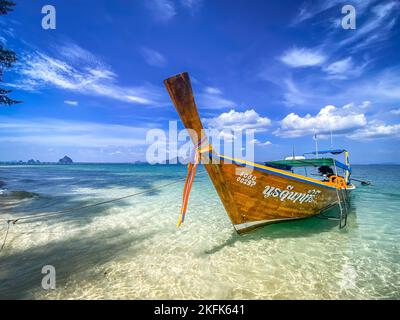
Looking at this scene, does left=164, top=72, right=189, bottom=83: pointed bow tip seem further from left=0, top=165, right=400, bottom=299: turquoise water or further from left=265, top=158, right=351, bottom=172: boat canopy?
left=265, top=158, right=351, bottom=172: boat canopy

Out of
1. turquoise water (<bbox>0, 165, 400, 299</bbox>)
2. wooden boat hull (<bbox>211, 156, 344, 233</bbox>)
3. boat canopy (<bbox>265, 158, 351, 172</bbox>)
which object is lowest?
turquoise water (<bbox>0, 165, 400, 299</bbox>)

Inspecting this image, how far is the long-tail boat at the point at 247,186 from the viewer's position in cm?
415

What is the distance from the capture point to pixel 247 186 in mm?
5621

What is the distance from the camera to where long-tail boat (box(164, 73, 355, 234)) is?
163 inches

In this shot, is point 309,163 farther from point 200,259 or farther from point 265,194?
point 200,259

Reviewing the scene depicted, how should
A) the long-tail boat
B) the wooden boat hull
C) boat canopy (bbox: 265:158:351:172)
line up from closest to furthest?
the long-tail boat, the wooden boat hull, boat canopy (bbox: 265:158:351:172)

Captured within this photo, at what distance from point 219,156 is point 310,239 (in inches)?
164

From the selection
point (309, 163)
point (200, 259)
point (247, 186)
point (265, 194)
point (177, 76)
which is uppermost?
point (177, 76)

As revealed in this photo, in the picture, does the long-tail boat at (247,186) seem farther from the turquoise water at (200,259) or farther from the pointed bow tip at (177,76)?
the turquoise water at (200,259)

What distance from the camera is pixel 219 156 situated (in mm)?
5047

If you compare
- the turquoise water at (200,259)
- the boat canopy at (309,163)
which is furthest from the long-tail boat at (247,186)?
the boat canopy at (309,163)

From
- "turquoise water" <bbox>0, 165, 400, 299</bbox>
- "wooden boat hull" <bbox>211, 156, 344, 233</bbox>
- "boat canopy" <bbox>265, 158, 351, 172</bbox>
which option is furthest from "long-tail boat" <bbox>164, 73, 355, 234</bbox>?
"boat canopy" <bbox>265, 158, 351, 172</bbox>

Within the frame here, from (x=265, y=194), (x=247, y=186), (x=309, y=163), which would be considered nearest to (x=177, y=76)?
(x=247, y=186)
